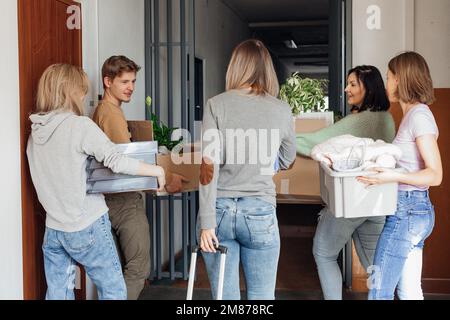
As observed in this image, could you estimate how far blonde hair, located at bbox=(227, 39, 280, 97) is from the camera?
6.63 feet

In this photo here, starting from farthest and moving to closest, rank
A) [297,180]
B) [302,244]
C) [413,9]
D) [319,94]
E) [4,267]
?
[302,244], [413,9], [319,94], [297,180], [4,267]

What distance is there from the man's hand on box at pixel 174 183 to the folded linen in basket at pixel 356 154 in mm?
785

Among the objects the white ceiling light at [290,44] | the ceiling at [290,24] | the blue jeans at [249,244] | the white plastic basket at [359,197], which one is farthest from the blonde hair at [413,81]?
the white ceiling light at [290,44]

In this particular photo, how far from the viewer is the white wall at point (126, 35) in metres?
3.49

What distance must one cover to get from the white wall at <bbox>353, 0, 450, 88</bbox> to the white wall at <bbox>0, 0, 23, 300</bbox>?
2.36m

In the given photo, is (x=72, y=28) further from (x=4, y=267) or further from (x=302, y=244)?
(x=302, y=244)

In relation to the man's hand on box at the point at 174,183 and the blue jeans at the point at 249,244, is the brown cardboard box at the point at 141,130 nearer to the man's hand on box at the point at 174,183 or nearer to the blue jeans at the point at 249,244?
the man's hand on box at the point at 174,183

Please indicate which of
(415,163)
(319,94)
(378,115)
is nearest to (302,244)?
(319,94)

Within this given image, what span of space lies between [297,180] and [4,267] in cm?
151

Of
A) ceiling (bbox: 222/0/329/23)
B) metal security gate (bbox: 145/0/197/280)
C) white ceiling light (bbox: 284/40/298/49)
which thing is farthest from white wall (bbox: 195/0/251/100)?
white ceiling light (bbox: 284/40/298/49)

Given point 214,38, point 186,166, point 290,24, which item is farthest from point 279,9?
point 186,166

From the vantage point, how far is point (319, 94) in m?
3.47

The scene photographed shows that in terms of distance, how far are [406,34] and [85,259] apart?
2.72 meters
